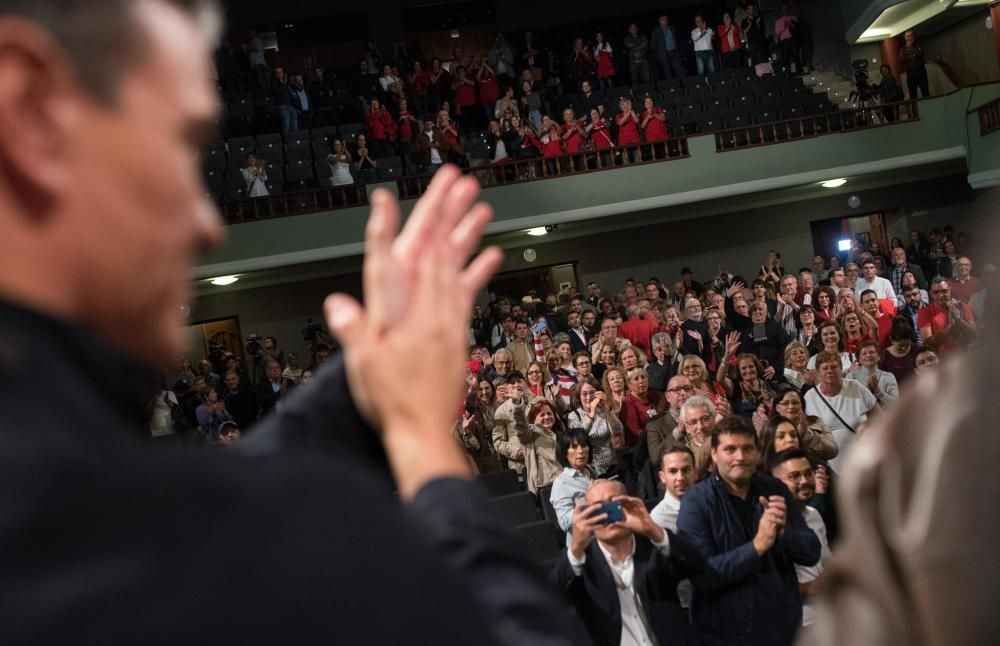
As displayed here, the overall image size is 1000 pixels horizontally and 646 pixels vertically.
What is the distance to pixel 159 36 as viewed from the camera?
49 cm

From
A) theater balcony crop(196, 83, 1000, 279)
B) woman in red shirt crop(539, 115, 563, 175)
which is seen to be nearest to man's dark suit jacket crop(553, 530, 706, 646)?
theater balcony crop(196, 83, 1000, 279)

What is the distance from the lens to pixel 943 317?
770cm

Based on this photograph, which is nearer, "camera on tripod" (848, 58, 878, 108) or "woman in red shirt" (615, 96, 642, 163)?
"woman in red shirt" (615, 96, 642, 163)

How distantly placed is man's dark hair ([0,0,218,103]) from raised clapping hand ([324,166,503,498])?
211 mm

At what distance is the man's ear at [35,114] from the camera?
424 mm

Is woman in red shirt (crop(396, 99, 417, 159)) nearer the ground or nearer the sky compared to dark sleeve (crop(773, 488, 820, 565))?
nearer the sky

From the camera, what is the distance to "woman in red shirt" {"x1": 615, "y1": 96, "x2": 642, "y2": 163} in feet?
45.4

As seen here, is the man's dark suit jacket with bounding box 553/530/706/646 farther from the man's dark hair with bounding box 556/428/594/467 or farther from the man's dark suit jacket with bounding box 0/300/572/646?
the man's dark suit jacket with bounding box 0/300/572/646

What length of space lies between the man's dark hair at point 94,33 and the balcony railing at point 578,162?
1299cm

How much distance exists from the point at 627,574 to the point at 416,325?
3.32 m

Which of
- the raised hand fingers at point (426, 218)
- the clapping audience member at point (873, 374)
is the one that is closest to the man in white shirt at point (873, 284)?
the clapping audience member at point (873, 374)

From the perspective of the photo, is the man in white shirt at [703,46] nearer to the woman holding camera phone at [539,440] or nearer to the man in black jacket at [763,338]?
the man in black jacket at [763,338]

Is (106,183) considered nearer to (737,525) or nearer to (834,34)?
(737,525)

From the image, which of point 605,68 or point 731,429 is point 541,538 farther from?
point 605,68
